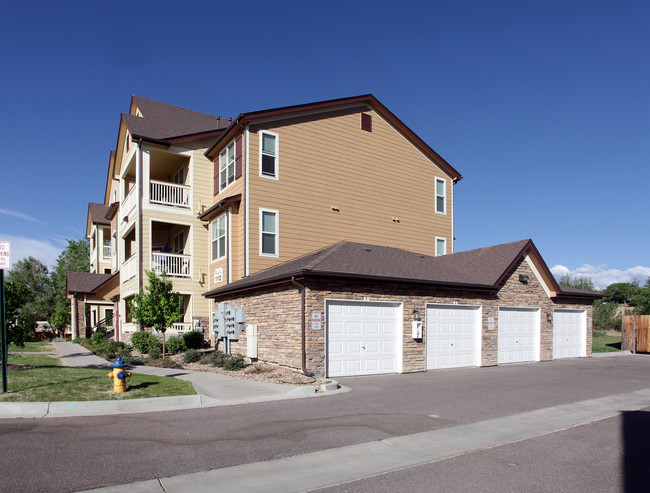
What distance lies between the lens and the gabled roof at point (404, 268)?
15.4 meters

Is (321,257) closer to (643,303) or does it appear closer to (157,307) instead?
(157,307)

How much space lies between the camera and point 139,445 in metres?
7.38

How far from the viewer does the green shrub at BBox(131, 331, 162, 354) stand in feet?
66.5

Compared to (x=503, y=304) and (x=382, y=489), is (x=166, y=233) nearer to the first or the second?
(x=503, y=304)

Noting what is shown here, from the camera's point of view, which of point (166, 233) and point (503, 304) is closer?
point (503, 304)

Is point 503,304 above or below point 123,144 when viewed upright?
below

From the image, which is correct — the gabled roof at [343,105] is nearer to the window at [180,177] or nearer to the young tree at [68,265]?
the window at [180,177]

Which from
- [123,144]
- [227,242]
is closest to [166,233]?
[123,144]

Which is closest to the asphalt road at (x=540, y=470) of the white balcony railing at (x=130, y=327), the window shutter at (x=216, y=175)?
the window shutter at (x=216, y=175)

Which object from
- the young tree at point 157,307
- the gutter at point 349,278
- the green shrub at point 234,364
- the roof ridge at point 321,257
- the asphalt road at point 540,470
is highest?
the roof ridge at point 321,257

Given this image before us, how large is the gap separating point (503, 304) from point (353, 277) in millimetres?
7754

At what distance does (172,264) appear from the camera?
22672mm

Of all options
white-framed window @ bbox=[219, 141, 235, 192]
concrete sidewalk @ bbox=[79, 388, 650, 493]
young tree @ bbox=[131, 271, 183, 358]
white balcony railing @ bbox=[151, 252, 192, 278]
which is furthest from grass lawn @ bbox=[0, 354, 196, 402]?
white-framed window @ bbox=[219, 141, 235, 192]

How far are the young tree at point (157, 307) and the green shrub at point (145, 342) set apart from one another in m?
2.12
